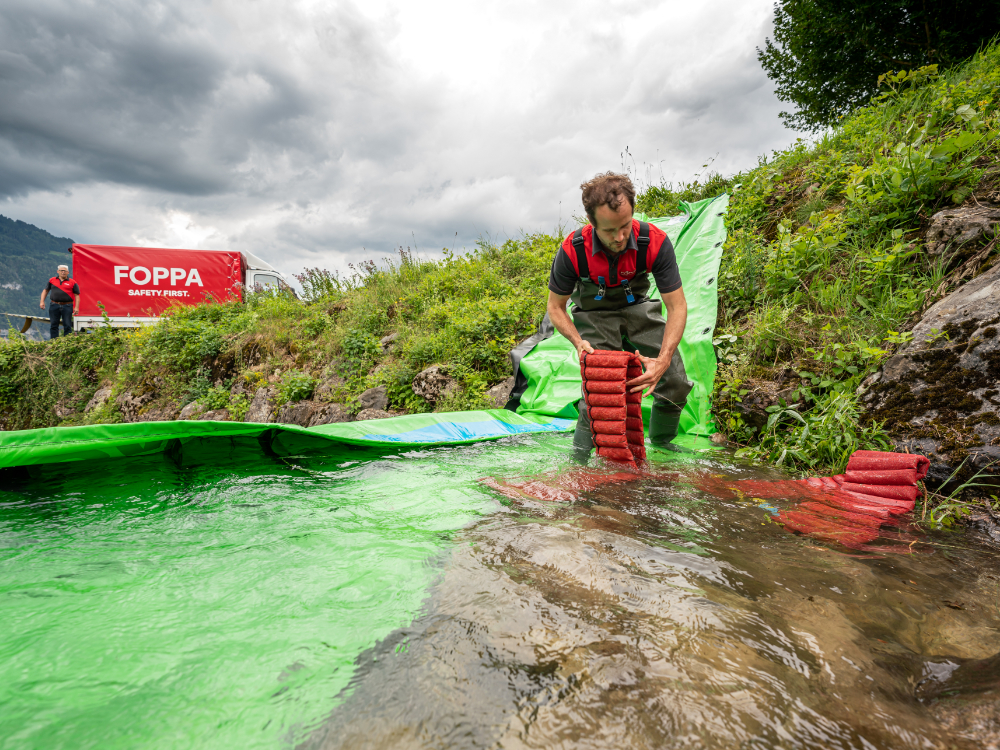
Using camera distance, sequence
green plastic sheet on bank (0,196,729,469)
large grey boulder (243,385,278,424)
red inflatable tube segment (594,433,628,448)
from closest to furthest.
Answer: green plastic sheet on bank (0,196,729,469), red inflatable tube segment (594,433,628,448), large grey boulder (243,385,278,424)

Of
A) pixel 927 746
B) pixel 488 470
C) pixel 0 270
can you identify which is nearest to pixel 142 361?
pixel 488 470

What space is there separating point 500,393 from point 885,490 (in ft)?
11.1

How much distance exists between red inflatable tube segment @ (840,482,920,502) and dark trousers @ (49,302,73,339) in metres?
13.5

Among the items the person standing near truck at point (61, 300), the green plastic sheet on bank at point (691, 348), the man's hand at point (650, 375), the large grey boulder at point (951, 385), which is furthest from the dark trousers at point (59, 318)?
the large grey boulder at point (951, 385)

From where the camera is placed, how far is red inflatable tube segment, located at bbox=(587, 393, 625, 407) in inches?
103

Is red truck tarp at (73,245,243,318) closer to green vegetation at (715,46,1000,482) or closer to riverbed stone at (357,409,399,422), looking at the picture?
riverbed stone at (357,409,399,422)

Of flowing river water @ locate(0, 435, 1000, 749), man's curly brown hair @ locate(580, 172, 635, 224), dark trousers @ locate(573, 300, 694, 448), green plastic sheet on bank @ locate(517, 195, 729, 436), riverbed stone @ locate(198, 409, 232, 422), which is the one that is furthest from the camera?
riverbed stone @ locate(198, 409, 232, 422)

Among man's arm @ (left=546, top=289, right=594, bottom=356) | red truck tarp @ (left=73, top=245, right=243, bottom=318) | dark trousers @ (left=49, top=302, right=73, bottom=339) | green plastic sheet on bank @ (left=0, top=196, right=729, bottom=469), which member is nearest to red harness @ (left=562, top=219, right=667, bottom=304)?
man's arm @ (left=546, top=289, right=594, bottom=356)

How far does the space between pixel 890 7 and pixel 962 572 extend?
9210 millimetres

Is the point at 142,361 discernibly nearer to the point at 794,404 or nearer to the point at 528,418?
the point at 528,418

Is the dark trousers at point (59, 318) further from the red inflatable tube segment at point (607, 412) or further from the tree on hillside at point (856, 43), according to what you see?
the tree on hillside at point (856, 43)

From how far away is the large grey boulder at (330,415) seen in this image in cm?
534

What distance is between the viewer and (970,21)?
6.26m

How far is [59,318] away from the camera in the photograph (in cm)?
961
